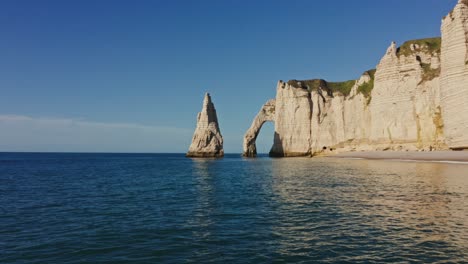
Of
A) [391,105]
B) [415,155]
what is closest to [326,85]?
[391,105]

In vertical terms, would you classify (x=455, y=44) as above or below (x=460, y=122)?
above

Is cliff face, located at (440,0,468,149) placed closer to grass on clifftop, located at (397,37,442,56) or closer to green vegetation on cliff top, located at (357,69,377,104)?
grass on clifftop, located at (397,37,442,56)

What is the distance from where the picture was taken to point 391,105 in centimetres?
6894

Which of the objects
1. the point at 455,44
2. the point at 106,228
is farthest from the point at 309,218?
the point at 455,44

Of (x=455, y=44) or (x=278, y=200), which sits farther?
(x=455, y=44)

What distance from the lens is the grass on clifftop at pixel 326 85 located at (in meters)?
87.4

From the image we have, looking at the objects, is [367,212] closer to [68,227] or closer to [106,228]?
[106,228]

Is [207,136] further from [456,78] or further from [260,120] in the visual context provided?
[456,78]

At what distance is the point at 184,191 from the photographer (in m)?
26.8

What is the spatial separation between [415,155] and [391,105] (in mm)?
14146

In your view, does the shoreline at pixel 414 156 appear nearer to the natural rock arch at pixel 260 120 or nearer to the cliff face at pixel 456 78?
the cliff face at pixel 456 78

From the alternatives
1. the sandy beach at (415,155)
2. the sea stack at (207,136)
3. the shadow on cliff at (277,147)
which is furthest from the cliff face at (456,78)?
the sea stack at (207,136)

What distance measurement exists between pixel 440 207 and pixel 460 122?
130ft

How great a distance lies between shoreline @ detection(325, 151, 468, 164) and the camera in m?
49.2
